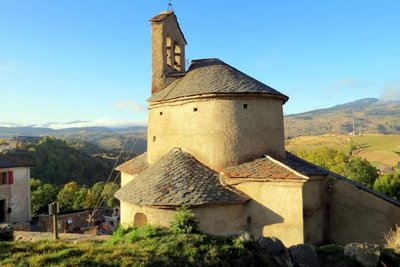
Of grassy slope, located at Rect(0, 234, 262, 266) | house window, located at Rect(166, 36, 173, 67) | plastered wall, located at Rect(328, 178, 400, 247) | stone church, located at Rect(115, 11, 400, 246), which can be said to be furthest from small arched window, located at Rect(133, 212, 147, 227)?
house window, located at Rect(166, 36, 173, 67)

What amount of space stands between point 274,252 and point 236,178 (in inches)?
172

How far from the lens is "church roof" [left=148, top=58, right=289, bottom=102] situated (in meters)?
14.2

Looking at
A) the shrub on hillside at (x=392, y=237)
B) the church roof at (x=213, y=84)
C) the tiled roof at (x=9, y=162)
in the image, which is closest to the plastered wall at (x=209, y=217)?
the church roof at (x=213, y=84)

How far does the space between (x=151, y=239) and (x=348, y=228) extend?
8972 millimetres

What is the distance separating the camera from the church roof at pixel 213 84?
14.2 m

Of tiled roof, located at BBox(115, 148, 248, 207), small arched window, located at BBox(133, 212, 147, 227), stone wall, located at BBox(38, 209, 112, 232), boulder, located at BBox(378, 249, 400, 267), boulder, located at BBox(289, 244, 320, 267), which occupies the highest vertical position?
tiled roof, located at BBox(115, 148, 248, 207)

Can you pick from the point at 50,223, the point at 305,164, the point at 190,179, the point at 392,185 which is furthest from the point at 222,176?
the point at 392,185

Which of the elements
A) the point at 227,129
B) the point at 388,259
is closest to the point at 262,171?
the point at 227,129

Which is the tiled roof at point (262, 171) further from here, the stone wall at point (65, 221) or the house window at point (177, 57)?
the stone wall at point (65, 221)

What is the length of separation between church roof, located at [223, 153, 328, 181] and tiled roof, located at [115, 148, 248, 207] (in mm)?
686

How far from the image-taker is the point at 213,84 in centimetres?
1462

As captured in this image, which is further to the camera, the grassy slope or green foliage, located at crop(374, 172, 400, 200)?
green foliage, located at crop(374, 172, 400, 200)

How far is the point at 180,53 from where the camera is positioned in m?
19.1

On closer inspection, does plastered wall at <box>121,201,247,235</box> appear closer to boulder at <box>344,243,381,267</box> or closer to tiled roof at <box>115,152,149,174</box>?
boulder at <box>344,243,381,267</box>
